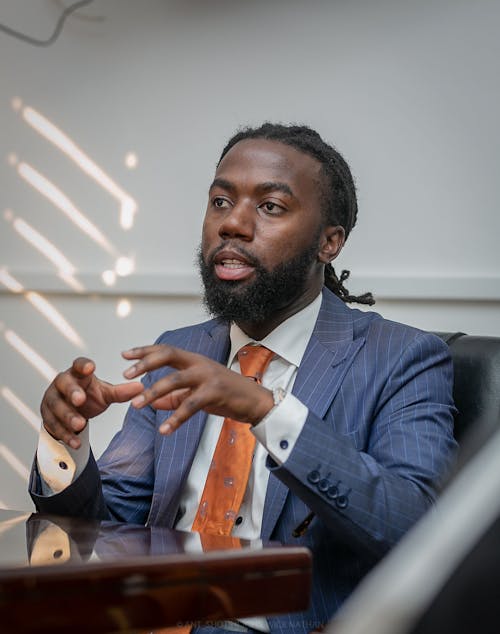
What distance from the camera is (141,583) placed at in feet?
2.40

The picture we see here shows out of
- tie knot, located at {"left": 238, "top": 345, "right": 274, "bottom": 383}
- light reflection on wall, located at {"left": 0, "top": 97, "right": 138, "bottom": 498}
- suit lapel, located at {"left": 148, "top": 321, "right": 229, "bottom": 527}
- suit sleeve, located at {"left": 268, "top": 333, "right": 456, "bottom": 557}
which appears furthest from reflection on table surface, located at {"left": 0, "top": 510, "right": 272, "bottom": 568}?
light reflection on wall, located at {"left": 0, "top": 97, "right": 138, "bottom": 498}

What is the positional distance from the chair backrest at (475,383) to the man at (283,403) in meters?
0.06

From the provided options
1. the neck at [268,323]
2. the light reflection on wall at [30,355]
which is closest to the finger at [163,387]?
the neck at [268,323]

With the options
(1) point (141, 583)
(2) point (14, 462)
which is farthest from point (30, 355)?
(1) point (141, 583)

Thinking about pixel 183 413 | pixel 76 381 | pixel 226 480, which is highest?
pixel 183 413

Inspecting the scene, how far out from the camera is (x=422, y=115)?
2340 millimetres

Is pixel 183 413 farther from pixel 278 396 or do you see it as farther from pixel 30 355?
pixel 30 355

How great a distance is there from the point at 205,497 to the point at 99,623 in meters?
0.90

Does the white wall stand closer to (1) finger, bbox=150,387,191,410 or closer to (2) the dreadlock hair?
(2) the dreadlock hair

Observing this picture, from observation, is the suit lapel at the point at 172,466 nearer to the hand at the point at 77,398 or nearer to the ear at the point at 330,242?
the hand at the point at 77,398

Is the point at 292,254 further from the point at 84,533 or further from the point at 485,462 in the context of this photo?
the point at 485,462

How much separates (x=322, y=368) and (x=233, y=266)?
29 centimetres

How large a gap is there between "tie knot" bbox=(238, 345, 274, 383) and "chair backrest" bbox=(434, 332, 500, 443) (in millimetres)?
384

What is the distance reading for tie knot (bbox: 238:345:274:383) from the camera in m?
1.71
